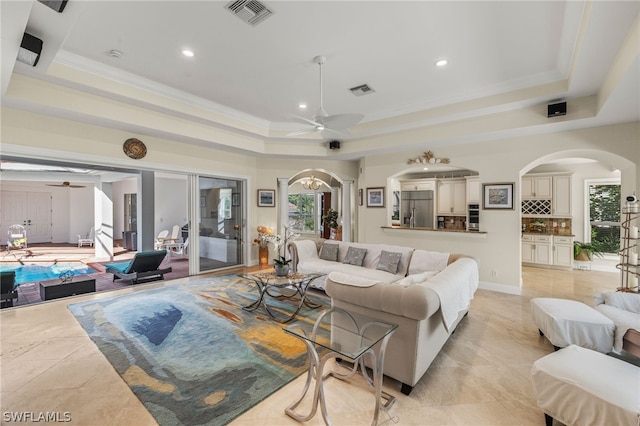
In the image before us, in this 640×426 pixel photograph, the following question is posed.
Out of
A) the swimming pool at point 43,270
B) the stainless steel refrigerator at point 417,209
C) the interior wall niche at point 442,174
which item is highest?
the interior wall niche at point 442,174

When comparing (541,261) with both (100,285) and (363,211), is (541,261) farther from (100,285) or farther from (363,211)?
(100,285)

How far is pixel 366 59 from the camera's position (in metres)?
3.48

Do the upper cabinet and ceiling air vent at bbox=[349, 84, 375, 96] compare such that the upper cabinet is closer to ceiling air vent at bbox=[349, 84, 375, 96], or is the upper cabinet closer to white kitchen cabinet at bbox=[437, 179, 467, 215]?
white kitchen cabinet at bbox=[437, 179, 467, 215]

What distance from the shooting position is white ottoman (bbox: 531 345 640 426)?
5.09 ft

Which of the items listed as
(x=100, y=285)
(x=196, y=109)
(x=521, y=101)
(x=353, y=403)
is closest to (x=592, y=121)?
(x=521, y=101)

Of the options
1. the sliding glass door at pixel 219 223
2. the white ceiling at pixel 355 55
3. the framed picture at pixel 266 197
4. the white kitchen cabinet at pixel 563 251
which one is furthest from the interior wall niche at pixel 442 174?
the sliding glass door at pixel 219 223

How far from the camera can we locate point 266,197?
715cm

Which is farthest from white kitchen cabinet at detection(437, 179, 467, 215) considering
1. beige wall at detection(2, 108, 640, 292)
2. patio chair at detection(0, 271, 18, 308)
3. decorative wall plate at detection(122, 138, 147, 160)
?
patio chair at detection(0, 271, 18, 308)

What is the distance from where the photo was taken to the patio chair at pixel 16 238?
8438 millimetres

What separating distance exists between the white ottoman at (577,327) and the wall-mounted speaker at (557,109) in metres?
2.77

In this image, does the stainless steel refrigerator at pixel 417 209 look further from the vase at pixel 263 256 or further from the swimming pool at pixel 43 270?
the swimming pool at pixel 43 270

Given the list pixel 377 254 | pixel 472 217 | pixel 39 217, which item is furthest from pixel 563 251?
pixel 39 217

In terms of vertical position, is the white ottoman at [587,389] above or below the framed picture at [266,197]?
below

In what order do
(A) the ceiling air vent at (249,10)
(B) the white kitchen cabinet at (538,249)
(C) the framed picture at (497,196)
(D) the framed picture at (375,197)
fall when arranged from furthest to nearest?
(B) the white kitchen cabinet at (538,249), (D) the framed picture at (375,197), (C) the framed picture at (497,196), (A) the ceiling air vent at (249,10)
